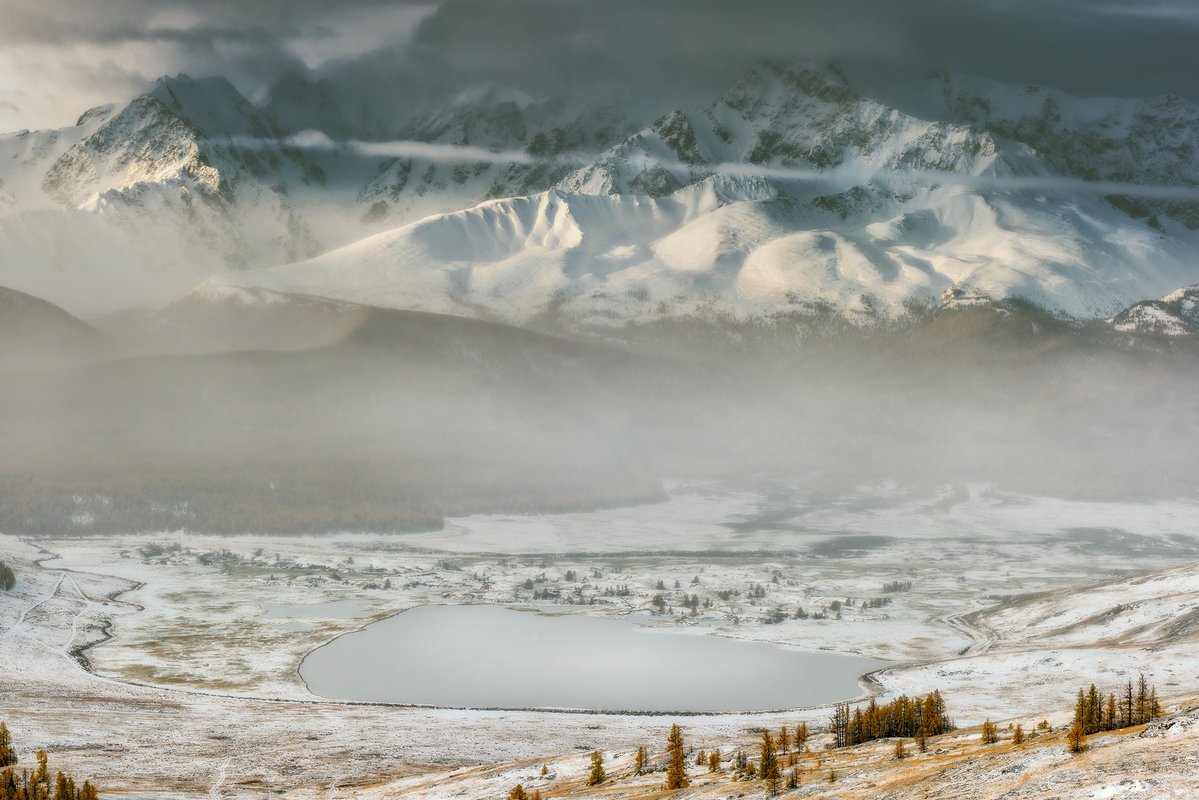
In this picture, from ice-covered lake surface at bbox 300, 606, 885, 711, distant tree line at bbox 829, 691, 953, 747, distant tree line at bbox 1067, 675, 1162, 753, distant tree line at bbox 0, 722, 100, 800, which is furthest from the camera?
ice-covered lake surface at bbox 300, 606, 885, 711

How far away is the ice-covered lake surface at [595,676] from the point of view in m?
153

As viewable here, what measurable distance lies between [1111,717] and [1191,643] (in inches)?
3637

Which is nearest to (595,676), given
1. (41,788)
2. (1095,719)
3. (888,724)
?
(888,724)

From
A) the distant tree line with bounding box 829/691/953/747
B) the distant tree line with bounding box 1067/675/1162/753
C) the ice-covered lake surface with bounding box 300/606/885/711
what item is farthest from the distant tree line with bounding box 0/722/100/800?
the ice-covered lake surface with bounding box 300/606/885/711

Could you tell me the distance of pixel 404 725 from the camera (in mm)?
127438

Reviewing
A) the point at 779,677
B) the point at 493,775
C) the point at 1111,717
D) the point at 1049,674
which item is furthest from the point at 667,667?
the point at 1111,717

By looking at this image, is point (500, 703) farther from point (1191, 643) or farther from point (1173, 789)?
point (1173, 789)

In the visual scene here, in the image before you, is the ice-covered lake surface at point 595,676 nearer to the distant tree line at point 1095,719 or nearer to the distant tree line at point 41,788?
the distant tree line at point 41,788

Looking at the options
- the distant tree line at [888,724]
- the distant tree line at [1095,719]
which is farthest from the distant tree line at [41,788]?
the distant tree line at [1095,719]

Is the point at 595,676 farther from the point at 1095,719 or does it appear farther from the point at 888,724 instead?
the point at 1095,719

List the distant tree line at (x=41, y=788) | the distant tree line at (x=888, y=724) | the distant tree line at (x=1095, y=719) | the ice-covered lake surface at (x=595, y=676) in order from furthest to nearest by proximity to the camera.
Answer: the ice-covered lake surface at (x=595, y=676)
the distant tree line at (x=888, y=724)
the distant tree line at (x=41, y=788)
the distant tree line at (x=1095, y=719)

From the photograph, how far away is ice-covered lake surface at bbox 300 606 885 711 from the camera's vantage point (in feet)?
503

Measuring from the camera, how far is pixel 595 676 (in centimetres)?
17175

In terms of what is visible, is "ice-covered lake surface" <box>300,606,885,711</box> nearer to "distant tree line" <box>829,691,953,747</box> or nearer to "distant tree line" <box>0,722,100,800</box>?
"distant tree line" <box>829,691,953,747</box>
